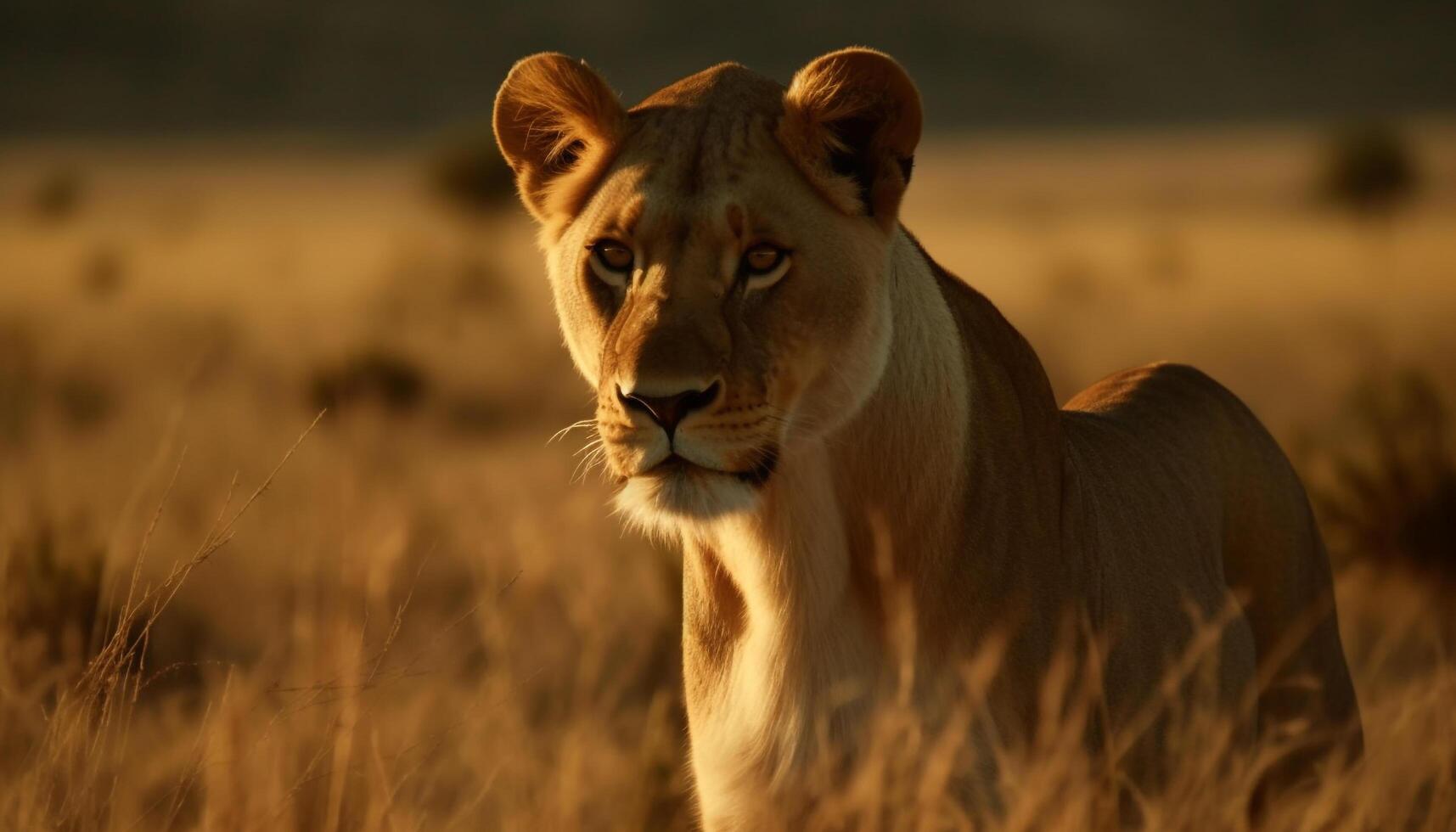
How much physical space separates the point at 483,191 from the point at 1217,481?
25.9 metres

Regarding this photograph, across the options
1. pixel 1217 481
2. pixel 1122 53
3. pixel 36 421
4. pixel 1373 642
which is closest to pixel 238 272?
pixel 36 421

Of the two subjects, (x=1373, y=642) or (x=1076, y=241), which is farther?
(x=1076, y=241)

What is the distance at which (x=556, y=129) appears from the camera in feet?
12.2

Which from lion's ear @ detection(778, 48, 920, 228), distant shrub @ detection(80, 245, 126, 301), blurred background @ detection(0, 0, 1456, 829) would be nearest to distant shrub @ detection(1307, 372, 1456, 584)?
blurred background @ detection(0, 0, 1456, 829)

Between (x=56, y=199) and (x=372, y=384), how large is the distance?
2400cm

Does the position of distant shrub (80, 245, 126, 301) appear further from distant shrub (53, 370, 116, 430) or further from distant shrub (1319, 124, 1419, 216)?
distant shrub (1319, 124, 1419, 216)

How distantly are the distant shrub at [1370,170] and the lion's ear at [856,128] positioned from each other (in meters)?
29.9

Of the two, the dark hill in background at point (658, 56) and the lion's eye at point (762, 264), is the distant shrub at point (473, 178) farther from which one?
the dark hill in background at point (658, 56)

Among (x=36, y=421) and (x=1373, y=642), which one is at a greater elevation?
(x=1373, y=642)

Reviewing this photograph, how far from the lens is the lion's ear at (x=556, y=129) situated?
357 centimetres

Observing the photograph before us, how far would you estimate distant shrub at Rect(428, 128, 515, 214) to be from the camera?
1147 inches

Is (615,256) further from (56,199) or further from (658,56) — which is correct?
(658,56)

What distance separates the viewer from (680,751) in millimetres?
5426

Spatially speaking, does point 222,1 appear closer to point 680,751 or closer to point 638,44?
point 638,44
